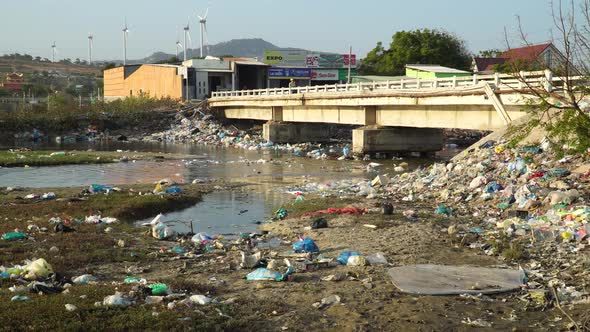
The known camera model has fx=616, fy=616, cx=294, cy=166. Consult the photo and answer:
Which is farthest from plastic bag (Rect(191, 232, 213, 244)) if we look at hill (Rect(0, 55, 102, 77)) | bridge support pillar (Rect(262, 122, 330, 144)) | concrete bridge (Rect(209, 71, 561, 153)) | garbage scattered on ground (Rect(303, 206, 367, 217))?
hill (Rect(0, 55, 102, 77))

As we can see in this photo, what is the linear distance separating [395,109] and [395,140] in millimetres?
1887

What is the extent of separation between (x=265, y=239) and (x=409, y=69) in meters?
45.3

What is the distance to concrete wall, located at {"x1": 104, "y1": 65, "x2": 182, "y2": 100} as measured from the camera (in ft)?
202

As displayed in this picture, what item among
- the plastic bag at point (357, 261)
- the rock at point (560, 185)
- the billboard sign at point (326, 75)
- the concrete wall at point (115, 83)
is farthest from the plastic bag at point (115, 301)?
the concrete wall at point (115, 83)

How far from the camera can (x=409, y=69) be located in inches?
2154

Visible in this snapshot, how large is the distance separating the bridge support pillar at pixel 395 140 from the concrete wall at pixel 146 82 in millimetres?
32610

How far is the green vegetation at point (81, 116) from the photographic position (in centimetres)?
4778

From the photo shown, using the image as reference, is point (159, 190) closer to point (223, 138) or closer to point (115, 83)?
point (223, 138)

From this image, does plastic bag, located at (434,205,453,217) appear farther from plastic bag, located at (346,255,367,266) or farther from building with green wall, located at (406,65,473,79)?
building with green wall, located at (406,65,473,79)

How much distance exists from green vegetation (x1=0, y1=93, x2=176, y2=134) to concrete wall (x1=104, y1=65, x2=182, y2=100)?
4.43m

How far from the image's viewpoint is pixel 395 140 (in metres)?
31.5

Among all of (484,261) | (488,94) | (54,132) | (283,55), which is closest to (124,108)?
(54,132)

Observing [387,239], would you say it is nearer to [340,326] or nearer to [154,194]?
[340,326]

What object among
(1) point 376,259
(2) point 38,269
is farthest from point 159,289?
(1) point 376,259
